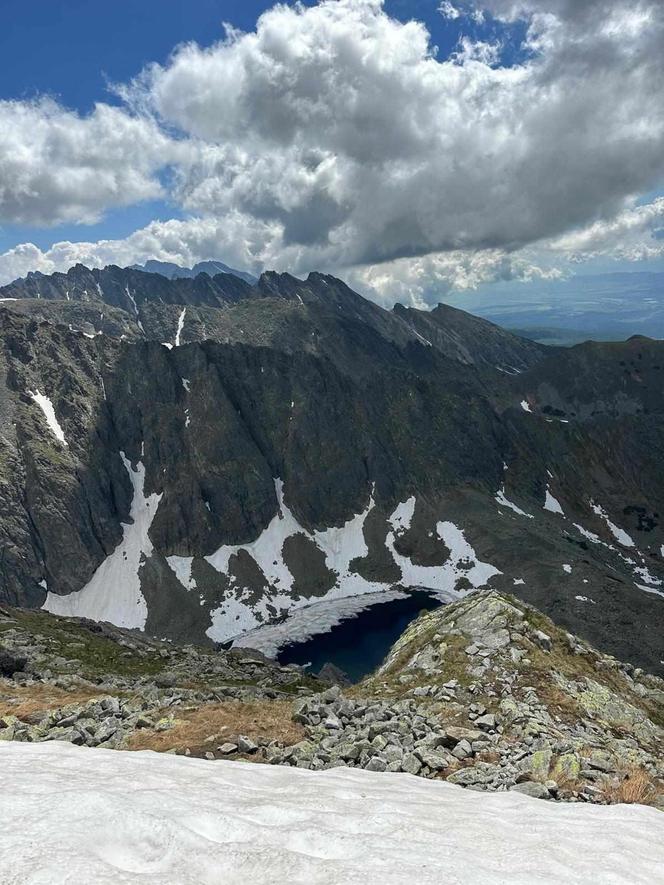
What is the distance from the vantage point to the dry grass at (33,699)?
25875mm

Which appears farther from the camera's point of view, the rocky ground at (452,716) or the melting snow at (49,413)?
the melting snow at (49,413)

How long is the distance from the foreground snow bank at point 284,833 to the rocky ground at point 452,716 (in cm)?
562

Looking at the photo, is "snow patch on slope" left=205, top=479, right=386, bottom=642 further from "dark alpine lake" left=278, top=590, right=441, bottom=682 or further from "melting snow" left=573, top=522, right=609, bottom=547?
"melting snow" left=573, top=522, right=609, bottom=547

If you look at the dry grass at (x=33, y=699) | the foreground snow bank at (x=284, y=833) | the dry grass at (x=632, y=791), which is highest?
the foreground snow bank at (x=284, y=833)

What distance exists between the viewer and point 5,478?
165250 millimetres

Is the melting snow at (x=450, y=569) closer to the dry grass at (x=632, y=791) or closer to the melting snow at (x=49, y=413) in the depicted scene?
the melting snow at (x=49, y=413)

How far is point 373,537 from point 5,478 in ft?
418

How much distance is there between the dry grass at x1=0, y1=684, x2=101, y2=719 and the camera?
84.9 feet

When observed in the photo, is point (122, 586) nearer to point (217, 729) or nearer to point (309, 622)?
point (309, 622)

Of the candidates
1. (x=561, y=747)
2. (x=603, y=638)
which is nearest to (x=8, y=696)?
(x=561, y=747)

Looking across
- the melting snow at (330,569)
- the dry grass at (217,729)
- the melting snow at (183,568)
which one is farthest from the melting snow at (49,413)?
the dry grass at (217,729)

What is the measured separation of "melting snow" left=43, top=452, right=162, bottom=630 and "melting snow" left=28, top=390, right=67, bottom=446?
3387 centimetres

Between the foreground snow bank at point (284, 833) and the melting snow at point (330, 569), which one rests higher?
the foreground snow bank at point (284, 833)

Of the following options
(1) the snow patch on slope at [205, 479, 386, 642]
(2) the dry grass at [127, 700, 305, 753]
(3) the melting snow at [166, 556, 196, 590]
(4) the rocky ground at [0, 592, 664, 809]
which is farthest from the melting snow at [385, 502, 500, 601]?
(2) the dry grass at [127, 700, 305, 753]
